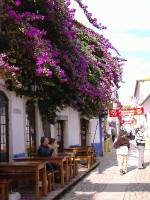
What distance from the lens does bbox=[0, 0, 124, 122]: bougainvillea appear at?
1290 centimetres

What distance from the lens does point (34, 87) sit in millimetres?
16391

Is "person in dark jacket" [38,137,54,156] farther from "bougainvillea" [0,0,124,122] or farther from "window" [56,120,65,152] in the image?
"window" [56,120,65,152]

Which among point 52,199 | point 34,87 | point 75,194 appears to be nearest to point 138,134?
point 34,87

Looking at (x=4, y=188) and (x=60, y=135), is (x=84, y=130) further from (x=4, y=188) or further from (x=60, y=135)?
(x=4, y=188)

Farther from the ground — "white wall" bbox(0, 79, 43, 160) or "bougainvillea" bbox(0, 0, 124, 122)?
"bougainvillea" bbox(0, 0, 124, 122)

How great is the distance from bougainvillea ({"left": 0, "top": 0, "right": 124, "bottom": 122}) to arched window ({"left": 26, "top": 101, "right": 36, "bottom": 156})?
442 millimetres

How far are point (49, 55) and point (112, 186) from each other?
14.2 feet

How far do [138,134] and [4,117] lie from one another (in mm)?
6959

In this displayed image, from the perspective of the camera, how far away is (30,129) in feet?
58.6

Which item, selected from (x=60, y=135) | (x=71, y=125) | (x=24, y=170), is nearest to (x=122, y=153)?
(x=60, y=135)

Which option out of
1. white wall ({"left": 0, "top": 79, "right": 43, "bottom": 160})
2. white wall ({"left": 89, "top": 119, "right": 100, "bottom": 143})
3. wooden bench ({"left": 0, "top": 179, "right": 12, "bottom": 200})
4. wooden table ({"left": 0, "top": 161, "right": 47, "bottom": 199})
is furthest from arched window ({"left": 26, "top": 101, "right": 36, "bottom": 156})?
white wall ({"left": 89, "top": 119, "right": 100, "bottom": 143})

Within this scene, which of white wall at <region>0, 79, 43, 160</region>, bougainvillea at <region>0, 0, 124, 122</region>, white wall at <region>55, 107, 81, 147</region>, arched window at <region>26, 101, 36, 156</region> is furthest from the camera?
white wall at <region>55, 107, 81, 147</region>

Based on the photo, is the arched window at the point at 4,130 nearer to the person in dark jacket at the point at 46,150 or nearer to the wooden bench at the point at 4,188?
the person in dark jacket at the point at 46,150

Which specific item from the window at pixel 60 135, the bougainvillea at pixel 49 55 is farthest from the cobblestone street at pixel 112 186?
the window at pixel 60 135
